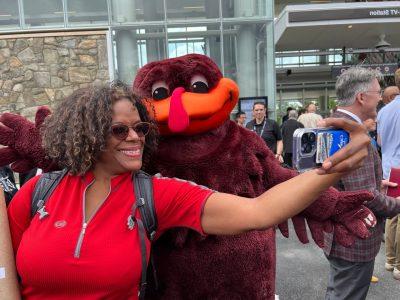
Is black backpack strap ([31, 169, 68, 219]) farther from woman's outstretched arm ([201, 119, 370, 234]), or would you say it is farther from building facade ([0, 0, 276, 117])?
building facade ([0, 0, 276, 117])

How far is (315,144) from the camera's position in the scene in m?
1.28

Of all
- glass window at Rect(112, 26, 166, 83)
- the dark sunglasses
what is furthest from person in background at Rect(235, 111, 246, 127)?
the dark sunglasses

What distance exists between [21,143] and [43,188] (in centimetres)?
34

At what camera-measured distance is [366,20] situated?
12195 mm

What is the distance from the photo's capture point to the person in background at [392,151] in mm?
3609

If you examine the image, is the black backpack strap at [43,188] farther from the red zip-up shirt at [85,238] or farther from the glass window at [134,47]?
the glass window at [134,47]

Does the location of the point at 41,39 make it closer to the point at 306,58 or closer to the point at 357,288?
the point at 357,288

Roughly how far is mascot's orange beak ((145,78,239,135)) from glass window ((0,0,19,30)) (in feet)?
24.6

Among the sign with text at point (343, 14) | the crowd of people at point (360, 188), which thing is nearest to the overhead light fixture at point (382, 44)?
the sign with text at point (343, 14)

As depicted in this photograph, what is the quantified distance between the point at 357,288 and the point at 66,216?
173cm

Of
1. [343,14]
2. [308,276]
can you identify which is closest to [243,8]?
A: [343,14]

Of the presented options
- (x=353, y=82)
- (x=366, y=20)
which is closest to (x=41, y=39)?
(x=353, y=82)

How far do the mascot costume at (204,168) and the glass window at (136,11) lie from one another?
6831 millimetres

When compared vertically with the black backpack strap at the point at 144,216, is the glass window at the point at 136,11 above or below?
above
